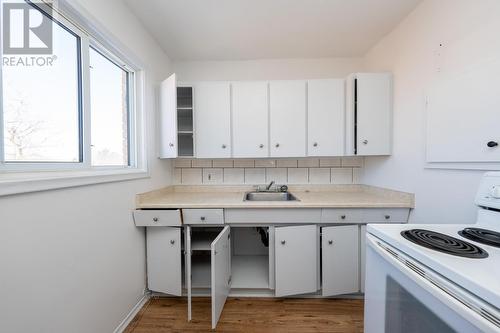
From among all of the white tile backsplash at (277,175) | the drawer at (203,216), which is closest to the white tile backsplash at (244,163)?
the white tile backsplash at (277,175)

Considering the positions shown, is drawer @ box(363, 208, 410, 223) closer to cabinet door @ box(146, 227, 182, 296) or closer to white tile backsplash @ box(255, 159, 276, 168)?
white tile backsplash @ box(255, 159, 276, 168)

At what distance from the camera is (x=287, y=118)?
6.60 feet

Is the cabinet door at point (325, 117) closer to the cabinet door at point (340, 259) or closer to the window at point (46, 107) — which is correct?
the cabinet door at point (340, 259)

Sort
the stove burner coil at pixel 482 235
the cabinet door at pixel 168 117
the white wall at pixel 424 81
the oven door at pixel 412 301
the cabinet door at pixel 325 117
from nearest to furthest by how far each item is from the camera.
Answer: the oven door at pixel 412 301
the stove burner coil at pixel 482 235
the white wall at pixel 424 81
the cabinet door at pixel 168 117
the cabinet door at pixel 325 117

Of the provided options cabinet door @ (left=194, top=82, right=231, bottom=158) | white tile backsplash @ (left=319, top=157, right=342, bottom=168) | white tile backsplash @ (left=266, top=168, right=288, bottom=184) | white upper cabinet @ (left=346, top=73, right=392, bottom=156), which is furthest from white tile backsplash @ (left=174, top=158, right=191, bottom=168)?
white upper cabinet @ (left=346, top=73, right=392, bottom=156)

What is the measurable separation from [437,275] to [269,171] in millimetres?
1783

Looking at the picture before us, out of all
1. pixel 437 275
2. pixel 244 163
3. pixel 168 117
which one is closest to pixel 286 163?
pixel 244 163

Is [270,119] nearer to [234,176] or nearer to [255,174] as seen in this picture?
[255,174]

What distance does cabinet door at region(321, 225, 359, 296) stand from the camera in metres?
1.67

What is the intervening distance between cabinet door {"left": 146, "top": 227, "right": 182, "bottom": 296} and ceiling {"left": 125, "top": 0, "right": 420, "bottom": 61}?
171 centimetres

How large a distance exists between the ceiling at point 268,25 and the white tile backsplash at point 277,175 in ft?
4.14

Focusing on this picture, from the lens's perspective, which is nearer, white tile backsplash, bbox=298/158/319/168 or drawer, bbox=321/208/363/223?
drawer, bbox=321/208/363/223

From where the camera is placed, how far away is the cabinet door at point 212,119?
6.58 ft

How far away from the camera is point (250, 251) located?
7.61ft
